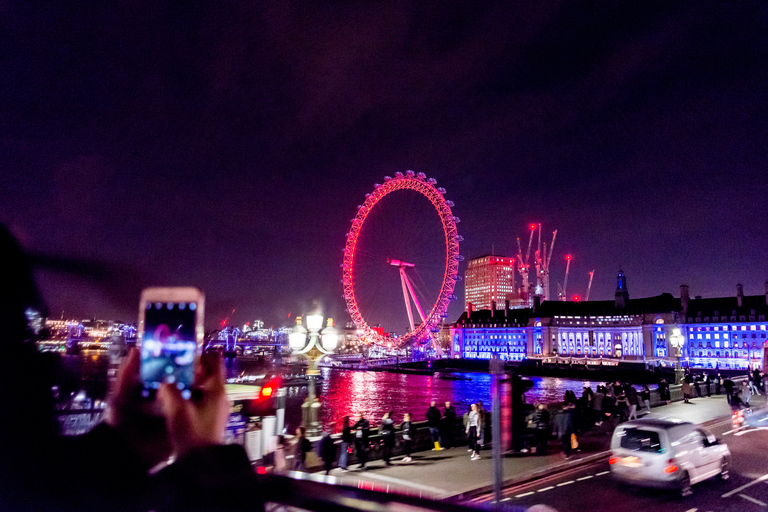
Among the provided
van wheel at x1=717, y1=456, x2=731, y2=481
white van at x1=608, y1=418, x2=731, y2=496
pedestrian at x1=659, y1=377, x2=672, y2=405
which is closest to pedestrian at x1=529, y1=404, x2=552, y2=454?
white van at x1=608, y1=418, x2=731, y2=496

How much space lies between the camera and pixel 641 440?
12414mm

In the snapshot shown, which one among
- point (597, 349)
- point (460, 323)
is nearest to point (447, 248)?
point (597, 349)

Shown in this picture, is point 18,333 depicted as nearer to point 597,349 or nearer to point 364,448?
point 364,448

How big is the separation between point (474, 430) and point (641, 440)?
5.09 metres

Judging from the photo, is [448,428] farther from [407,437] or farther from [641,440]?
[641,440]

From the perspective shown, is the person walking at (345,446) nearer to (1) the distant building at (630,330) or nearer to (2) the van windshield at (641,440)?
(2) the van windshield at (641,440)

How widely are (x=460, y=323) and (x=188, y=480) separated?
591 ft

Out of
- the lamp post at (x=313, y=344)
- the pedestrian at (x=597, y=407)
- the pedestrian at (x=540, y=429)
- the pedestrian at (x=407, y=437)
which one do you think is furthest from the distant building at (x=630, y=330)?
the lamp post at (x=313, y=344)

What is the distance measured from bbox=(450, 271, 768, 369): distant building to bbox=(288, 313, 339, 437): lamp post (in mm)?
104006

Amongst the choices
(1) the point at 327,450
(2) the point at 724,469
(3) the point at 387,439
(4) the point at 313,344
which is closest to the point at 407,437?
(3) the point at 387,439

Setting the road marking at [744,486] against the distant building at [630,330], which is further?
the distant building at [630,330]

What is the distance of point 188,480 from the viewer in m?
2.15

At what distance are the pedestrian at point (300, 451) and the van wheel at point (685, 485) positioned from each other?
28.1 ft

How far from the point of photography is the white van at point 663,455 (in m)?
12.0
